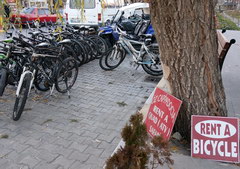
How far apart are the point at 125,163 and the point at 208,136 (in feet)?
→ 3.94

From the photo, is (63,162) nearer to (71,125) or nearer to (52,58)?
(71,125)

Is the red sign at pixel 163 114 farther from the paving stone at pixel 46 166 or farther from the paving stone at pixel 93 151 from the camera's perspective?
the paving stone at pixel 46 166

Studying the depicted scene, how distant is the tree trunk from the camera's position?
2.43 metres

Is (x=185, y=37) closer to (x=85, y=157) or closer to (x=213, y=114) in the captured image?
(x=213, y=114)

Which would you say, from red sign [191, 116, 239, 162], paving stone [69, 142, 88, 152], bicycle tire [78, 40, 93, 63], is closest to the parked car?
bicycle tire [78, 40, 93, 63]

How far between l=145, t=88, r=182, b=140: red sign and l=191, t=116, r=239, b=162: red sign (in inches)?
9.7

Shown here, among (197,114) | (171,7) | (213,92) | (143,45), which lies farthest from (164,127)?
(143,45)

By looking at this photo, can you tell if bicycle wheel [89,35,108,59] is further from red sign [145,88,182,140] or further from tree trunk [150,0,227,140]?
tree trunk [150,0,227,140]

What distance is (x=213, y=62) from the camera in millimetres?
2625

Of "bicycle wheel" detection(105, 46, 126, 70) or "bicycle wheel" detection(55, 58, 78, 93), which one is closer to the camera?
"bicycle wheel" detection(55, 58, 78, 93)

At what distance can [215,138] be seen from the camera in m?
2.50

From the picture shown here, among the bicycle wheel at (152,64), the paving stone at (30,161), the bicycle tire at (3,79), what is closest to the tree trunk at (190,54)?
the paving stone at (30,161)

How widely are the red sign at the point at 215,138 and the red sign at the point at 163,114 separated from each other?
0.81ft

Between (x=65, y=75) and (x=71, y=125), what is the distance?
1.42 m
